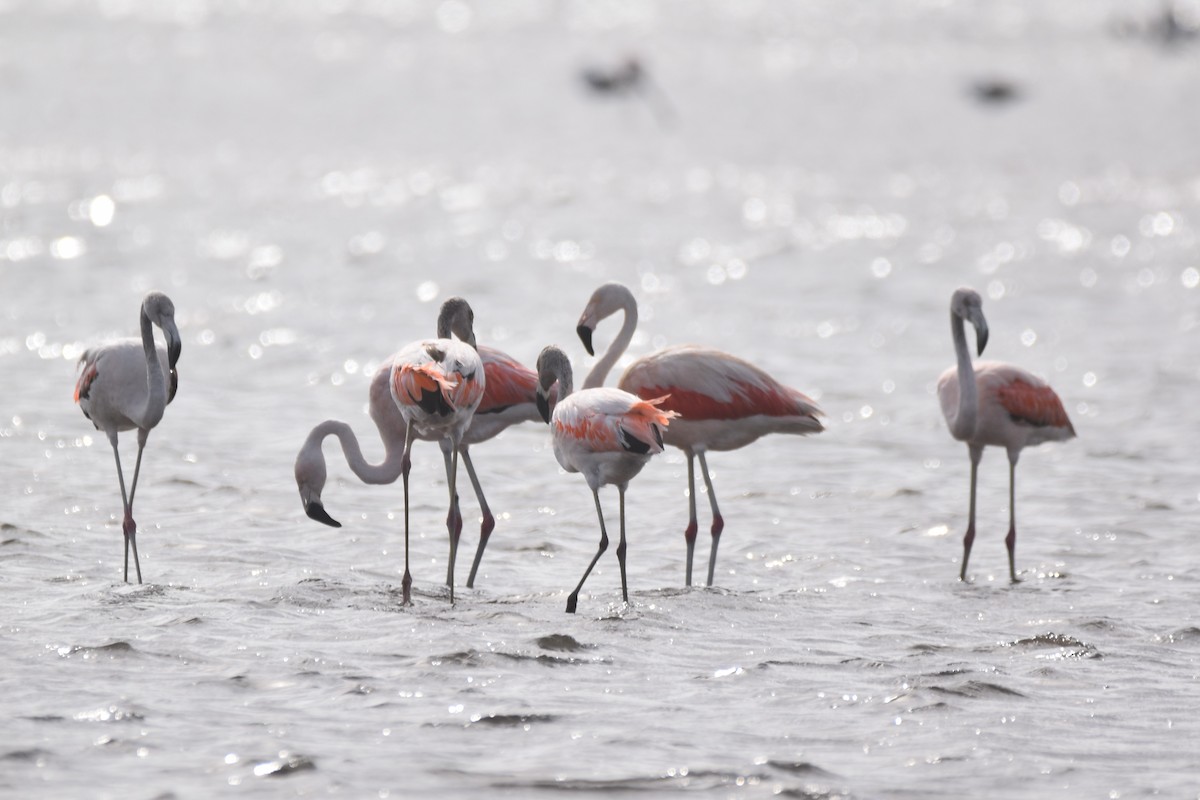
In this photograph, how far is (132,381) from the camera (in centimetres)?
683

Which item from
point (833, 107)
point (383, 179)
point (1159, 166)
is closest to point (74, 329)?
point (383, 179)

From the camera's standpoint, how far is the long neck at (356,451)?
6.68m

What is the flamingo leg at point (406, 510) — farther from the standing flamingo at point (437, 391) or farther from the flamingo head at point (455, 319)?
the flamingo head at point (455, 319)

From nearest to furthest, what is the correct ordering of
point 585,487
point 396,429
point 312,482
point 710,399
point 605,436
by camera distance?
point 605,436
point 312,482
point 396,429
point 710,399
point 585,487

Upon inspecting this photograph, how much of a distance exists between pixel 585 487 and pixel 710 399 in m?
1.58

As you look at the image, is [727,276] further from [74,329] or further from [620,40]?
[620,40]

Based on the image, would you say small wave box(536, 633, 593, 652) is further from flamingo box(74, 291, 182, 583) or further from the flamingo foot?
flamingo box(74, 291, 182, 583)

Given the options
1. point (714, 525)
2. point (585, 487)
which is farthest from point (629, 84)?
point (714, 525)

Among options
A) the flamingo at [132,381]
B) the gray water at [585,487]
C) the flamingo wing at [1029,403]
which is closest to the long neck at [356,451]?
the gray water at [585,487]

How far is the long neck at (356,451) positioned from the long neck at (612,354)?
2.73ft

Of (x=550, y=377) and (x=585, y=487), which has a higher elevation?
(x=550, y=377)

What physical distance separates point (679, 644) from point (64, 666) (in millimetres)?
2025

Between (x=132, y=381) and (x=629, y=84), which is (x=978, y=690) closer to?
(x=132, y=381)

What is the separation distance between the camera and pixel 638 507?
845 cm
